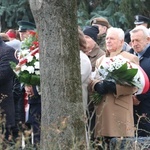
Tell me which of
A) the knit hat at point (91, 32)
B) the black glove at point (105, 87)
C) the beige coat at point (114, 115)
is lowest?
the beige coat at point (114, 115)

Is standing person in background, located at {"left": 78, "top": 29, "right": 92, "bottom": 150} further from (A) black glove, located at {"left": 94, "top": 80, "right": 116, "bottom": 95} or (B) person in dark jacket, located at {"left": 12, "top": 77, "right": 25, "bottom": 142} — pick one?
(B) person in dark jacket, located at {"left": 12, "top": 77, "right": 25, "bottom": 142}

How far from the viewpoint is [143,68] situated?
7.71m

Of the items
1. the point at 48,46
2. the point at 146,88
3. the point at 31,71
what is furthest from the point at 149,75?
the point at 48,46

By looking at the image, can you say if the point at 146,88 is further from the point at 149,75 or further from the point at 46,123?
the point at 46,123

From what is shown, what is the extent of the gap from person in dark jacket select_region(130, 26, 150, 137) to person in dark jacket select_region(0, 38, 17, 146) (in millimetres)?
1508

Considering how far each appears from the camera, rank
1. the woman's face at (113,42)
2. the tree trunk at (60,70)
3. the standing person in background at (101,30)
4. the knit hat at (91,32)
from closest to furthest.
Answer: the tree trunk at (60,70)
the woman's face at (113,42)
the knit hat at (91,32)
the standing person in background at (101,30)

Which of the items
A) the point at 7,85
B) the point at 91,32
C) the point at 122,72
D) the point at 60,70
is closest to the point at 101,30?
the point at 91,32

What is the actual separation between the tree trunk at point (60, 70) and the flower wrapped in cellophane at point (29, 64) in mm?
909

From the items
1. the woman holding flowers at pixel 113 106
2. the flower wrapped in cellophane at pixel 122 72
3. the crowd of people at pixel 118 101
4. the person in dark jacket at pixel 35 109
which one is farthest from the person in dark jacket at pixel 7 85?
the flower wrapped in cellophane at pixel 122 72

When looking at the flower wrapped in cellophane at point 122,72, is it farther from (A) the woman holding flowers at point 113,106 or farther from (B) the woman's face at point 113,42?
(B) the woman's face at point 113,42

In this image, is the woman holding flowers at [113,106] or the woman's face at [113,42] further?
the woman's face at [113,42]

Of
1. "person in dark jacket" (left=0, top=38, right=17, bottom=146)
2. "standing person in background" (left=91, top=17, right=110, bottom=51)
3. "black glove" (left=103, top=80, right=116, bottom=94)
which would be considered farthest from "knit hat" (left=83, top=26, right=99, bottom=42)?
"black glove" (left=103, top=80, right=116, bottom=94)

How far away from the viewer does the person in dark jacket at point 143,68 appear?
25.4 feet

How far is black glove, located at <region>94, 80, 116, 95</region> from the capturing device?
7117 mm
